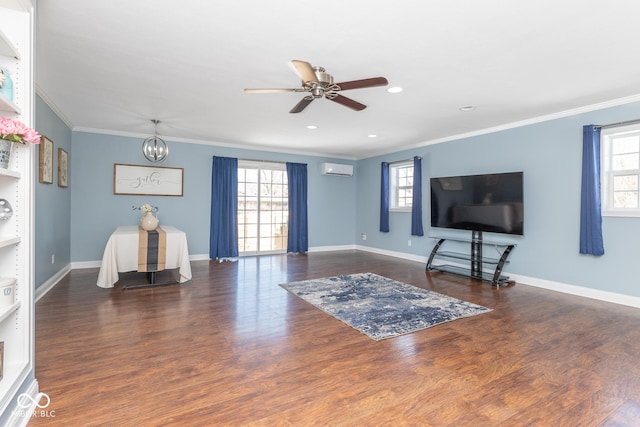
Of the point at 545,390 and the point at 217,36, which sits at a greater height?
the point at 217,36

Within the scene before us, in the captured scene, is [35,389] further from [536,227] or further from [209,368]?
[536,227]

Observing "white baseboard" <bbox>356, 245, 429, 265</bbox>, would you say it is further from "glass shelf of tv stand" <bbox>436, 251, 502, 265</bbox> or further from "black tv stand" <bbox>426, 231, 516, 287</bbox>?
"black tv stand" <bbox>426, 231, 516, 287</bbox>

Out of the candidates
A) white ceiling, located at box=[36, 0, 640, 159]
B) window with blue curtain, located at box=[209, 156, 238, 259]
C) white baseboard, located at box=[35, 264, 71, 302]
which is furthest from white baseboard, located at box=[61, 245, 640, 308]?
white ceiling, located at box=[36, 0, 640, 159]

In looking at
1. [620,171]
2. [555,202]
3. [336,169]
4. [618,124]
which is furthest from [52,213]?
[620,171]

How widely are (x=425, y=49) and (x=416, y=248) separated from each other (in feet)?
15.3

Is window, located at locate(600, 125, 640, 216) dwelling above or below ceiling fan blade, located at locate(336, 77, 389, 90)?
below

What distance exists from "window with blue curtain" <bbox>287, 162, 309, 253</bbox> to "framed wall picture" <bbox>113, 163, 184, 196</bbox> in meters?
2.31

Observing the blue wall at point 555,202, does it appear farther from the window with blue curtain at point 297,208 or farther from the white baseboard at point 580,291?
the window with blue curtain at point 297,208

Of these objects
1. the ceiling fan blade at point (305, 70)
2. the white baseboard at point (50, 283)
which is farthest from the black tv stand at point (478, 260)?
the white baseboard at point (50, 283)

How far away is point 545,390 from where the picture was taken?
206cm

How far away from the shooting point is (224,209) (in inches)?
267

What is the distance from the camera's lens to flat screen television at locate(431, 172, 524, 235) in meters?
4.74

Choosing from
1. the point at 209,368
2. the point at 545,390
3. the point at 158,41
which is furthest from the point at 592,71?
the point at 209,368

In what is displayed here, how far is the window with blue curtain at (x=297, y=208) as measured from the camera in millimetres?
7488
